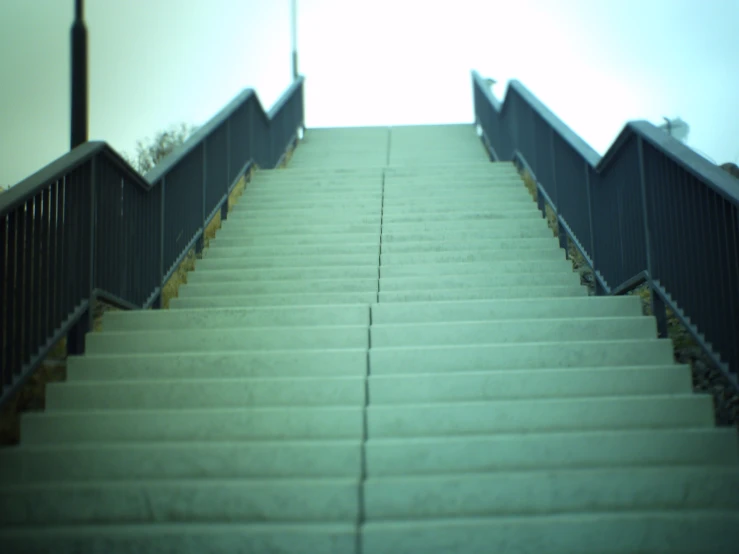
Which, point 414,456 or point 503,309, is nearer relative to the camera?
point 414,456

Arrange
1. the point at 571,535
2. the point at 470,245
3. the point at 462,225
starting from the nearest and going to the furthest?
the point at 571,535
the point at 470,245
the point at 462,225

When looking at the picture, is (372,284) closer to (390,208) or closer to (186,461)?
(390,208)

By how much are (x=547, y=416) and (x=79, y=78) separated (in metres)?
3.82

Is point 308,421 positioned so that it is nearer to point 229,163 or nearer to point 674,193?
point 674,193

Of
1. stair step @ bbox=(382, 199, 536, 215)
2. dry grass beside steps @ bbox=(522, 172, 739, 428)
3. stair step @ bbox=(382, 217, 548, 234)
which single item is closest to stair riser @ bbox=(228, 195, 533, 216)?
stair step @ bbox=(382, 199, 536, 215)

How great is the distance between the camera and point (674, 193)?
3.35m

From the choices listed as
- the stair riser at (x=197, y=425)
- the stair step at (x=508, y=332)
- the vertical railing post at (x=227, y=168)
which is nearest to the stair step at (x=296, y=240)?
the vertical railing post at (x=227, y=168)

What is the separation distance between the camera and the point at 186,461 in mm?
2723

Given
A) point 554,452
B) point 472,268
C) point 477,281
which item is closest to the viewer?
point 554,452

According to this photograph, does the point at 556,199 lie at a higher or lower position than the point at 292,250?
higher

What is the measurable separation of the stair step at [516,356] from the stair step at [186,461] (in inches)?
25.0

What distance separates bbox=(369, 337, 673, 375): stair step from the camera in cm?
325

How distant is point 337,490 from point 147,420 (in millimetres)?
963

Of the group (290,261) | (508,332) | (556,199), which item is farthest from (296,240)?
(508,332)
